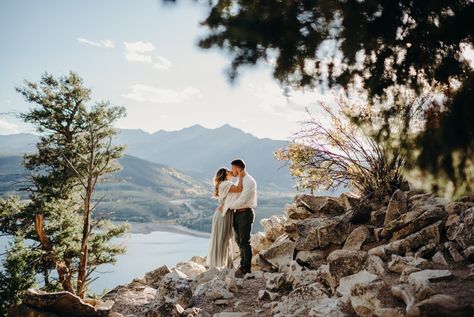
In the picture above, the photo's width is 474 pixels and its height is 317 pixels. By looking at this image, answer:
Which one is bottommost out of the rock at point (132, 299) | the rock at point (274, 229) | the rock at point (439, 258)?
the rock at point (132, 299)

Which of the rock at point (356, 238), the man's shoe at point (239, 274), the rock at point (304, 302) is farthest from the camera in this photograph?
the man's shoe at point (239, 274)

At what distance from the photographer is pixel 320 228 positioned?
8.29 meters

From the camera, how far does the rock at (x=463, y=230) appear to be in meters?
5.46

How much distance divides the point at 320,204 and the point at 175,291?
5.05m

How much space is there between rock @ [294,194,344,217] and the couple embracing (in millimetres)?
2400

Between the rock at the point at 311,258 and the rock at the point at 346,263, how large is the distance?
59.9 inches

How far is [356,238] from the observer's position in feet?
25.3

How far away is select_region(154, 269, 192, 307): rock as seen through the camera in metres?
7.17

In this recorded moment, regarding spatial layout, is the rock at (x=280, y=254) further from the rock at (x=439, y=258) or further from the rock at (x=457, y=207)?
the rock at (x=439, y=258)

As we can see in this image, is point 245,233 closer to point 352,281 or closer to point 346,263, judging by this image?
point 346,263

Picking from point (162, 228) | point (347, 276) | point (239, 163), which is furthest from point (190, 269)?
point (162, 228)

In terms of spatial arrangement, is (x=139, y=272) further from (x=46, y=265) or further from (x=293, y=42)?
(x=293, y=42)

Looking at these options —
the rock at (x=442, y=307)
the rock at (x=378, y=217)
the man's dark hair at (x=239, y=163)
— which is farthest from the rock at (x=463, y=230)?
the man's dark hair at (x=239, y=163)

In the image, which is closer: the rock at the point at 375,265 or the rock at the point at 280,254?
the rock at the point at 375,265
